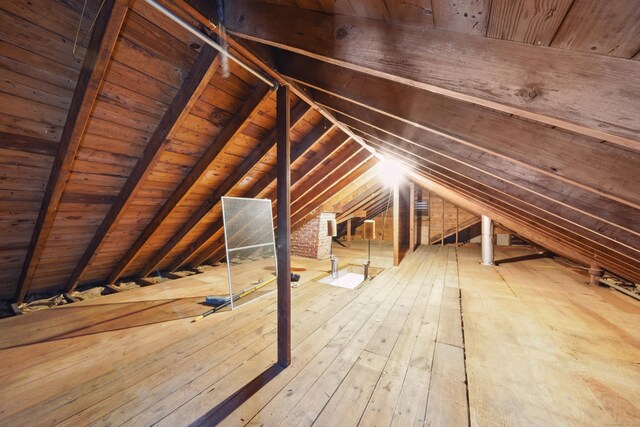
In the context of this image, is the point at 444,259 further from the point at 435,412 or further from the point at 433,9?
the point at 433,9

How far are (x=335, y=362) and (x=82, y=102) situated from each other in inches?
114

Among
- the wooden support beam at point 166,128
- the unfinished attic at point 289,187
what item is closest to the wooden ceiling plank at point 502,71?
the unfinished attic at point 289,187

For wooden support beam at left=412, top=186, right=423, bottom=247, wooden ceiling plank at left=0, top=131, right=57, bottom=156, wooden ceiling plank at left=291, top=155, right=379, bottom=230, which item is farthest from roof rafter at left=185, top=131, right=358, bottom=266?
wooden support beam at left=412, top=186, right=423, bottom=247

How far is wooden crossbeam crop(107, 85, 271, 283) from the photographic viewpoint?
2.39 metres

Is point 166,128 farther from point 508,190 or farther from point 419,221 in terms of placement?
point 419,221

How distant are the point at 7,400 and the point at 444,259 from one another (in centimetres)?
785

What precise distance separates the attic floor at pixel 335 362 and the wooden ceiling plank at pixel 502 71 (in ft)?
6.19

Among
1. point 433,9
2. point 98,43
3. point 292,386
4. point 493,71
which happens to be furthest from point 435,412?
point 98,43

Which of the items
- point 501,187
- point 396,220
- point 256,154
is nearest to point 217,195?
point 256,154

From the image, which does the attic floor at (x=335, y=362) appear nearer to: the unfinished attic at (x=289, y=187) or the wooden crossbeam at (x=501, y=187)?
the unfinished attic at (x=289, y=187)

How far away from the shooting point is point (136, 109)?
2.19 metres

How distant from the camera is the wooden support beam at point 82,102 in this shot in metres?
1.46

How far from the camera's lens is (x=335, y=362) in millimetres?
2205

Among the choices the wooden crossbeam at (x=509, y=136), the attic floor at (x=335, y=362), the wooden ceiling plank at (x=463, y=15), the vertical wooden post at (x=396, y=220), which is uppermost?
the wooden ceiling plank at (x=463, y=15)
